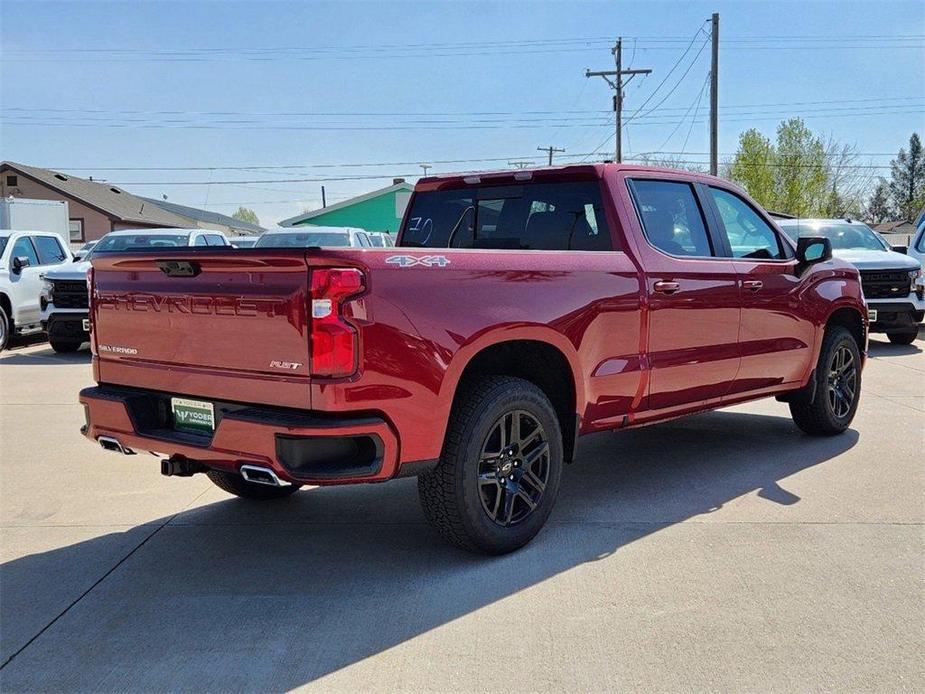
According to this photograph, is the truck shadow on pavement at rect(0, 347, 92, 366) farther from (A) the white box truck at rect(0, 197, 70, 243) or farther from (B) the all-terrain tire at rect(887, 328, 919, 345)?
(B) the all-terrain tire at rect(887, 328, 919, 345)

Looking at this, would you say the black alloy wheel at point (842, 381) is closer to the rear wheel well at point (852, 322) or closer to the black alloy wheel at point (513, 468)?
the rear wheel well at point (852, 322)

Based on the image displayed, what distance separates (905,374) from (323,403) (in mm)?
9036

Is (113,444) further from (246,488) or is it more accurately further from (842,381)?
(842,381)

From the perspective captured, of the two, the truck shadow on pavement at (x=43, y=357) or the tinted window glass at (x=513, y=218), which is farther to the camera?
the truck shadow on pavement at (x=43, y=357)

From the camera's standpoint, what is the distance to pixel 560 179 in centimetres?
526

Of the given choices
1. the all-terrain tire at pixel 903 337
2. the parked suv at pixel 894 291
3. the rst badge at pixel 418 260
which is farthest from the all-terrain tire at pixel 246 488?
the all-terrain tire at pixel 903 337

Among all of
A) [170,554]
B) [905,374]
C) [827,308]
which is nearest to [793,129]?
[905,374]

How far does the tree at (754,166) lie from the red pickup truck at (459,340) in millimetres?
55708

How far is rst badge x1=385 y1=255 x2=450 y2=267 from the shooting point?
370 centimetres

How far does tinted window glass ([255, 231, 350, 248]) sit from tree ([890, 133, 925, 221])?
350 feet

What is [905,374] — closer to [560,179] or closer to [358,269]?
[560,179]

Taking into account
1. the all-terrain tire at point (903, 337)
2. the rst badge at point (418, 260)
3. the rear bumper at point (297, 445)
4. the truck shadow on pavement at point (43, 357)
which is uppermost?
the rst badge at point (418, 260)

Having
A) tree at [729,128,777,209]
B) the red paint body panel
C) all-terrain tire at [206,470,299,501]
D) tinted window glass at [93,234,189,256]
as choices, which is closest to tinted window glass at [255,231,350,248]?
tinted window glass at [93,234,189,256]

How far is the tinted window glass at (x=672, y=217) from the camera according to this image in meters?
5.30
